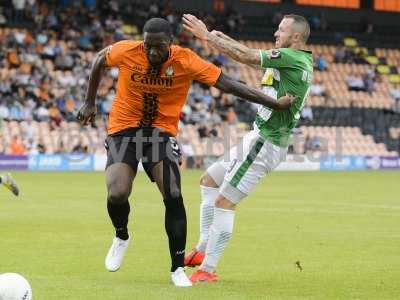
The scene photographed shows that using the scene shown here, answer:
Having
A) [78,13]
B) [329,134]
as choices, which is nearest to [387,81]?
[329,134]

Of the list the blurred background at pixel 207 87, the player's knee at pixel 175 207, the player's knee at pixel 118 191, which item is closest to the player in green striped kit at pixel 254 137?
the player's knee at pixel 175 207

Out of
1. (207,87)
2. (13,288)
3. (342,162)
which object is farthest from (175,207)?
(342,162)

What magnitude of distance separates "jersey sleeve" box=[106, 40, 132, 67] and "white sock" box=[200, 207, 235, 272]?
1.74 metres

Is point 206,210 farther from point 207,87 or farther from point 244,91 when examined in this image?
point 207,87

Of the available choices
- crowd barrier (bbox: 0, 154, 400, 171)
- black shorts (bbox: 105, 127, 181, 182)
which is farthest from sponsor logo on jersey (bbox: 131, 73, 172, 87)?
crowd barrier (bbox: 0, 154, 400, 171)

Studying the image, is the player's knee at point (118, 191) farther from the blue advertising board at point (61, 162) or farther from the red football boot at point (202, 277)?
the blue advertising board at point (61, 162)

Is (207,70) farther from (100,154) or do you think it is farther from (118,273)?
(100,154)

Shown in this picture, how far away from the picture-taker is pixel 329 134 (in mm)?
42125

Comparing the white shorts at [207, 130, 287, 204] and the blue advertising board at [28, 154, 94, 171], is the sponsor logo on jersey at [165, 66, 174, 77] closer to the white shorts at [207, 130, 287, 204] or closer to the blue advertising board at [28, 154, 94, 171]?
the white shorts at [207, 130, 287, 204]

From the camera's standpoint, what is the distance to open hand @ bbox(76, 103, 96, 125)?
9320mm

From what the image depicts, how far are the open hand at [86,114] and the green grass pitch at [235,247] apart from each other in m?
1.51

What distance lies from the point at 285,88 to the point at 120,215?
2.05 m

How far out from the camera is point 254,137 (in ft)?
32.2

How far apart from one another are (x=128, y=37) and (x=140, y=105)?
3193 cm
